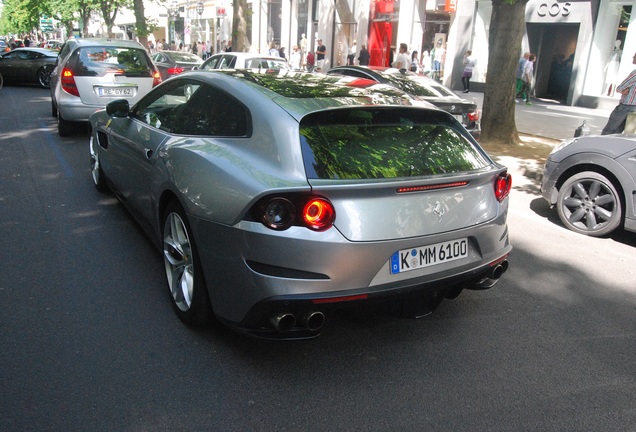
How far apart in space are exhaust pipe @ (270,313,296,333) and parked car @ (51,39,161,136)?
323 inches

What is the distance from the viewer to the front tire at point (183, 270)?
351cm

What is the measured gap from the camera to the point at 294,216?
2936 mm

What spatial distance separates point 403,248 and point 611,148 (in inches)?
156

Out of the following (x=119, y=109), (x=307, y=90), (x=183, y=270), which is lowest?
(x=183, y=270)

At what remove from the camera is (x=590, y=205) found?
616 centimetres

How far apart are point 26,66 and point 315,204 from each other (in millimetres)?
21362

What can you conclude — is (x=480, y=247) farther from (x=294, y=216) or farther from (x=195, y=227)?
(x=195, y=227)

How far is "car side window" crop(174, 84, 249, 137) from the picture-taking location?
3596 mm

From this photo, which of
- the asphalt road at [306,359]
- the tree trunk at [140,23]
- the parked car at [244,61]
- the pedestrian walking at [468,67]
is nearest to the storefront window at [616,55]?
the pedestrian walking at [468,67]

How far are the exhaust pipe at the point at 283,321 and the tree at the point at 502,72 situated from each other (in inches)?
368

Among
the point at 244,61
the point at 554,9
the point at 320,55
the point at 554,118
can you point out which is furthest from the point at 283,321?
the point at 320,55

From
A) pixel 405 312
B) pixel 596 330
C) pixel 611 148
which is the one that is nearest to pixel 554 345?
pixel 596 330

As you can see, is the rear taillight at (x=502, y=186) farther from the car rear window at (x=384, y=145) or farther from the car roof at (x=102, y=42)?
the car roof at (x=102, y=42)

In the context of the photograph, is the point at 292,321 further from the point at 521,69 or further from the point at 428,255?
the point at 521,69
